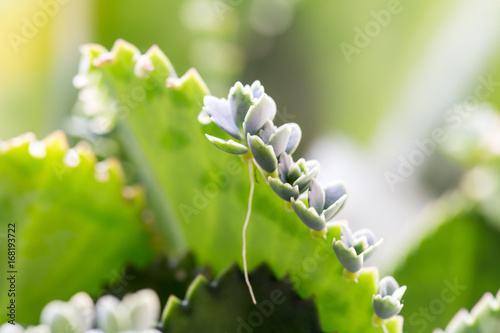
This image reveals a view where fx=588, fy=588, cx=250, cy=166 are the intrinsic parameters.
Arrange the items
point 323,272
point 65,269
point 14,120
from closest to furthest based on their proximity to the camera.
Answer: point 323,272 → point 65,269 → point 14,120

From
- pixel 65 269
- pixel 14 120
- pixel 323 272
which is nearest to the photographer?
pixel 323 272

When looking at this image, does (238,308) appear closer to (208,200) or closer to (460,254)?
(208,200)

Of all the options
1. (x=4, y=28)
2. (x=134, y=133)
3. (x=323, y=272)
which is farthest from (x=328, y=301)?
(x=4, y=28)

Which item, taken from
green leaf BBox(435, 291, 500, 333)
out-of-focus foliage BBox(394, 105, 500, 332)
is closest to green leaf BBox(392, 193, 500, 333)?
out-of-focus foliage BBox(394, 105, 500, 332)

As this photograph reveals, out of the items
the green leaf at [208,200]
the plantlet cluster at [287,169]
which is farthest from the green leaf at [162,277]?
the plantlet cluster at [287,169]

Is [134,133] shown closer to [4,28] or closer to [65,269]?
[65,269]

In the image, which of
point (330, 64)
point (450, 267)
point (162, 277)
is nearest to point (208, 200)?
point (162, 277)

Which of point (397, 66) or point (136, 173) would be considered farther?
point (397, 66)

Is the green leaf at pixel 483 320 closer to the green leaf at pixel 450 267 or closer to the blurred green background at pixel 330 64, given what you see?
the green leaf at pixel 450 267
